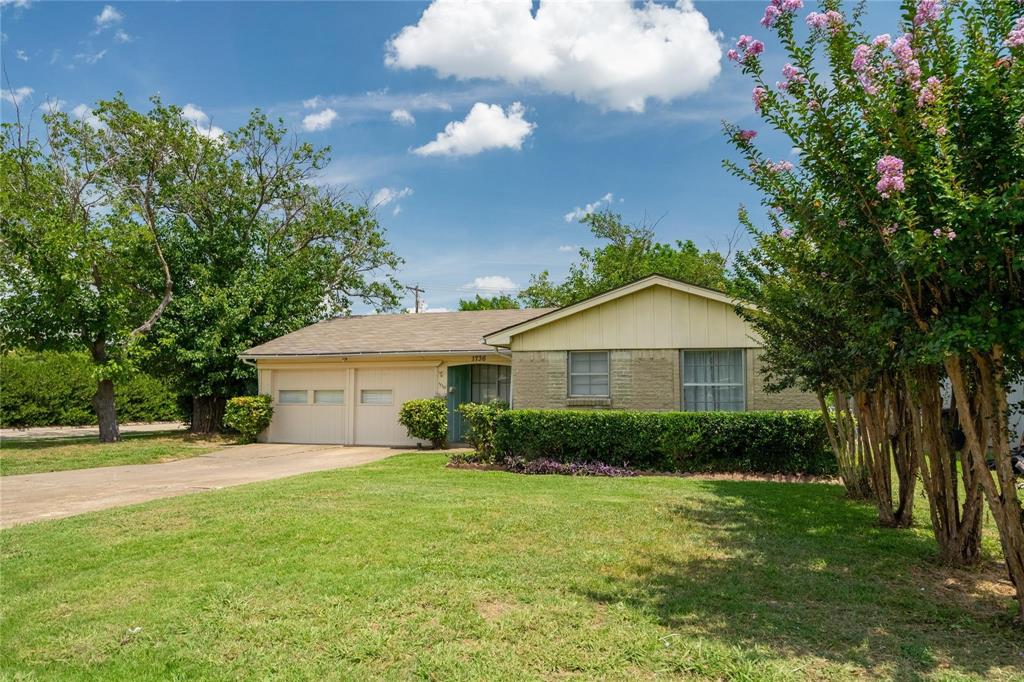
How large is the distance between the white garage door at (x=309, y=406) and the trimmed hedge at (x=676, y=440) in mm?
7649

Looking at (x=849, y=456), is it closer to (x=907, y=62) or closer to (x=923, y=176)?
(x=923, y=176)

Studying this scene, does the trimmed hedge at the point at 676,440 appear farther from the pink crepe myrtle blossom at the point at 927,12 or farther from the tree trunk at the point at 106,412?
the tree trunk at the point at 106,412

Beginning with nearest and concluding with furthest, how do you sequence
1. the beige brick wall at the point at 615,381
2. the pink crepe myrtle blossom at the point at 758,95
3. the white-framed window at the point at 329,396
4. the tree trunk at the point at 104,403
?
1. the pink crepe myrtle blossom at the point at 758,95
2. the beige brick wall at the point at 615,381
3. the tree trunk at the point at 104,403
4. the white-framed window at the point at 329,396

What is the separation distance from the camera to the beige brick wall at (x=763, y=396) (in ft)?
42.7

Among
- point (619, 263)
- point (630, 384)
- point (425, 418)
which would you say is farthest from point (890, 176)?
point (619, 263)

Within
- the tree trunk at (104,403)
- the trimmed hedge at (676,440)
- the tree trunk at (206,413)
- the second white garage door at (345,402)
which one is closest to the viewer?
the trimmed hedge at (676,440)

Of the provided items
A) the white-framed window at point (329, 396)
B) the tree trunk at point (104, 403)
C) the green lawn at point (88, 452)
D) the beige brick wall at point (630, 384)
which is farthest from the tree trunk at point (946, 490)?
the tree trunk at point (104, 403)

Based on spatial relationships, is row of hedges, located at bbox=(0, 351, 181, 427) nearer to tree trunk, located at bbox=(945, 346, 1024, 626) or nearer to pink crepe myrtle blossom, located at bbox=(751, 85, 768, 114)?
pink crepe myrtle blossom, located at bbox=(751, 85, 768, 114)

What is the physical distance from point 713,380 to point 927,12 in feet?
33.8

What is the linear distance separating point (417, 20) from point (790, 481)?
11104 mm

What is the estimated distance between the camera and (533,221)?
2894 centimetres

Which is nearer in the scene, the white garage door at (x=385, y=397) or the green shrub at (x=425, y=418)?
the green shrub at (x=425, y=418)

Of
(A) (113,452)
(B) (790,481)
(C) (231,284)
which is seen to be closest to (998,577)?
(B) (790,481)

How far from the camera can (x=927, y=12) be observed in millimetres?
4141
